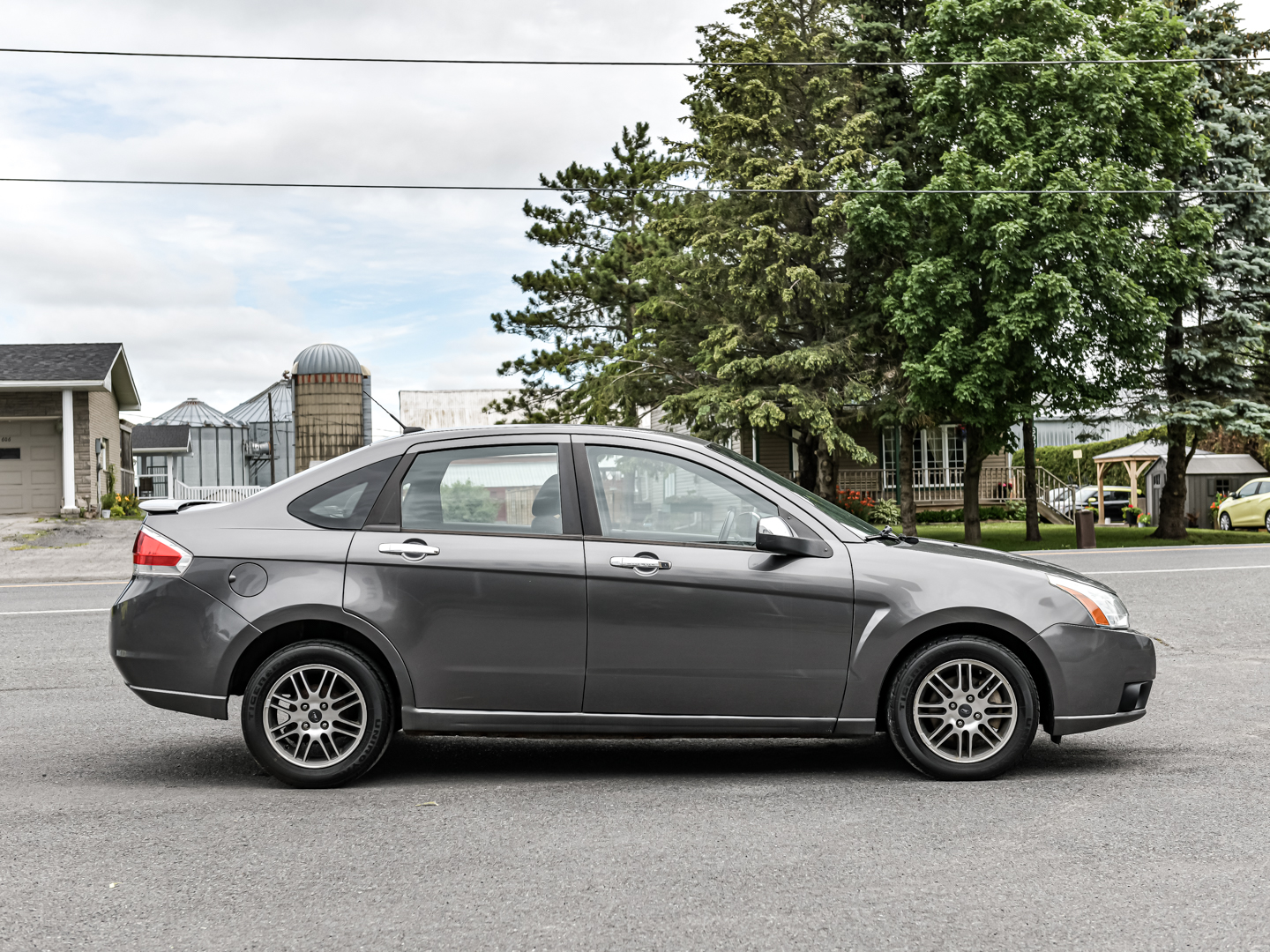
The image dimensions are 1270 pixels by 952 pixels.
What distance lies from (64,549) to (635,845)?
2250 centimetres

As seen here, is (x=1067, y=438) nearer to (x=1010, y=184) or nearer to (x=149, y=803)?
(x=1010, y=184)

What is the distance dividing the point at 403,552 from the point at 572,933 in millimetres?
2298

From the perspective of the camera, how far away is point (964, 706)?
5289 mm

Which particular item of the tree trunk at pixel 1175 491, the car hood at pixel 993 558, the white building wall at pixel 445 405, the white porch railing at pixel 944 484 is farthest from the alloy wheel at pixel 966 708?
the white building wall at pixel 445 405

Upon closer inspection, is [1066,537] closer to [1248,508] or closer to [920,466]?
[1248,508]

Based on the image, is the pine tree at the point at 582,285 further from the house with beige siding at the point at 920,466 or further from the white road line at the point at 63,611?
the white road line at the point at 63,611

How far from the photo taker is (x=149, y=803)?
202 inches

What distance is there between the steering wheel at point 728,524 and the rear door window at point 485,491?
0.78 m

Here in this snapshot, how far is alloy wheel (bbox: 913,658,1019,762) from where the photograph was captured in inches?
208

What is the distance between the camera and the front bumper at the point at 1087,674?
5.29m

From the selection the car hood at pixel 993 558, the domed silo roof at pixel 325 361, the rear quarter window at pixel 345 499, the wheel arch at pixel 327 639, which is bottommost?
the wheel arch at pixel 327 639

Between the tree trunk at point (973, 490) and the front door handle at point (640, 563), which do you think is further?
the tree trunk at point (973, 490)

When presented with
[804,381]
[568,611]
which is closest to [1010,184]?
[804,381]

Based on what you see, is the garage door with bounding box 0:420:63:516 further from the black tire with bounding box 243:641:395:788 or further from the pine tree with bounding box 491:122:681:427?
the black tire with bounding box 243:641:395:788
